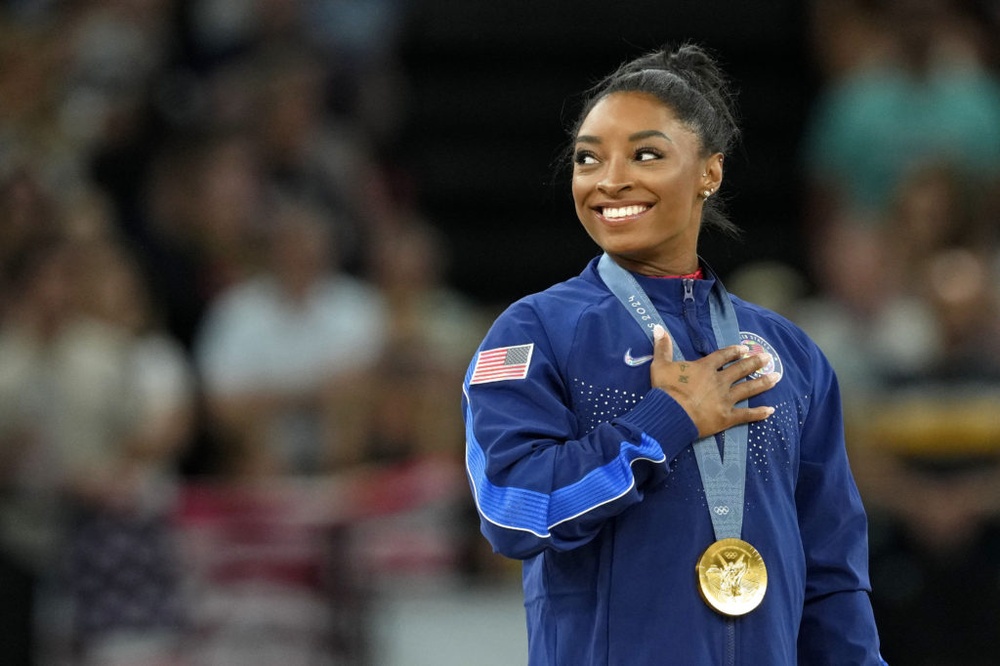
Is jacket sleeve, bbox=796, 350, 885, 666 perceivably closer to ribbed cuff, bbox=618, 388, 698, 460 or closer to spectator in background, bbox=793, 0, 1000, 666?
ribbed cuff, bbox=618, 388, 698, 460

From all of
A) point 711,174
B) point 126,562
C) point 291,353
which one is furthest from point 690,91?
point 291,353

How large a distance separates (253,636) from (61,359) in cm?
138

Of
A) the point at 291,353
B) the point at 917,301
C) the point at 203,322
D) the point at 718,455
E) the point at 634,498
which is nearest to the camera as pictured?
the point at 634,498

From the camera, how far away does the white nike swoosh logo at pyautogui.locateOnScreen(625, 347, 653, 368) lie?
2.67 m

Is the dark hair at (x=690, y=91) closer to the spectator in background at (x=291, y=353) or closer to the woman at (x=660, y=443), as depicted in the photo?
the woman at (x=660, y=443)

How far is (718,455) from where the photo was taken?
2639 mm

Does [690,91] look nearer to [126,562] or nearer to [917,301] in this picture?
[126,562]

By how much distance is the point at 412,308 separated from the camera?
6887 millimetres

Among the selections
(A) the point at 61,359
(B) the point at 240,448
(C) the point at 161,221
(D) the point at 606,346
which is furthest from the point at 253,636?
(D) the point at 606,346

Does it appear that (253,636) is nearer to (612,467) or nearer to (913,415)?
(913,415)

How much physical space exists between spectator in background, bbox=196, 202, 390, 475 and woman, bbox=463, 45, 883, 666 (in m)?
3.76

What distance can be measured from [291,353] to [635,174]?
4.36 metres

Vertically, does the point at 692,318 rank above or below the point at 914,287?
below

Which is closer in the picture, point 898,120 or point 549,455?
point 549,455
